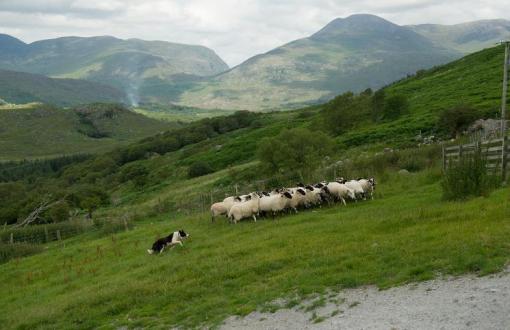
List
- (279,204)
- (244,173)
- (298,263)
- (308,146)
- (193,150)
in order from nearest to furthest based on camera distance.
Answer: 1. (298,263)
2. (279,204)
3. (308,146)
4. (244,173)
5. (193,150)

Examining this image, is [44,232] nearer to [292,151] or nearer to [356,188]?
[292,151]

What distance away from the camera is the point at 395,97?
97.6 metres

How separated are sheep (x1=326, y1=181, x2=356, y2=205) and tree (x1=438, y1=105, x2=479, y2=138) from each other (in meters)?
41.7

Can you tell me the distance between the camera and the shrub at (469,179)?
2238 centimetres

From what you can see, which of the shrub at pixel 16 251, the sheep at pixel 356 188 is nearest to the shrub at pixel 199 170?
the shrub at pixel 16 251

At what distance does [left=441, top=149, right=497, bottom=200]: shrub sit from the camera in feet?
73.4

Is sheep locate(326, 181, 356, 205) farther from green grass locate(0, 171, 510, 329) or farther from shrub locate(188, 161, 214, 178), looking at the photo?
shrub locate(188, 161, 214, 178)

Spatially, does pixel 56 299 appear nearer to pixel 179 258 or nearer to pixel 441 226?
pixel 179 258

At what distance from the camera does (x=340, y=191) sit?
91.7 ft

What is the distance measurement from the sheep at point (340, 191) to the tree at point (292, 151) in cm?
2439

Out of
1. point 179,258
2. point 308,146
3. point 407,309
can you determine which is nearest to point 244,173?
point 308,146

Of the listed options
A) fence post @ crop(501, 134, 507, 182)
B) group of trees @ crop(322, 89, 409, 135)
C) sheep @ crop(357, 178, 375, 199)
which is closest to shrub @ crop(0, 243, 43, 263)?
sheep @ crop(357, 178, 375, 199)

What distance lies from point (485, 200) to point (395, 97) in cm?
7969

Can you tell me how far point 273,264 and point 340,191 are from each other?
34.8 ft
